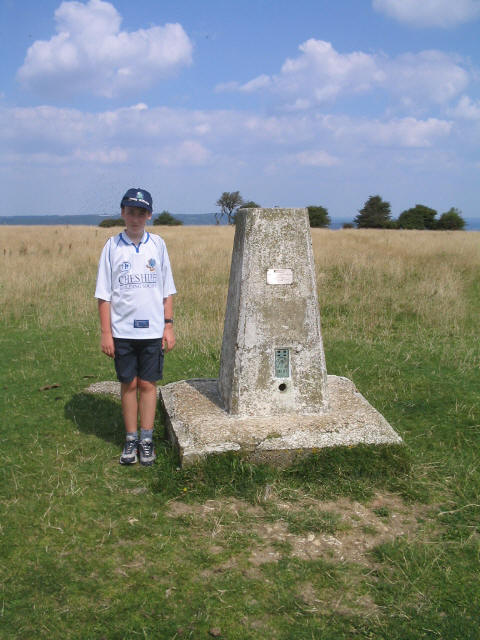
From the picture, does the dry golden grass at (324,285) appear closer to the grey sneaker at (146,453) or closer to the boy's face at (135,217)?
the grey sneaker at (146,453)

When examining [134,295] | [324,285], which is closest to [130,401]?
[134,295]

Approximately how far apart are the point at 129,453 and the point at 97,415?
3.77ft

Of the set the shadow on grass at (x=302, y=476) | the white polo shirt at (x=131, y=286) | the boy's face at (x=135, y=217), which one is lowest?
the shadow on grass at (x=302, y=476)

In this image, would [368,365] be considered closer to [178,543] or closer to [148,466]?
[148,466]

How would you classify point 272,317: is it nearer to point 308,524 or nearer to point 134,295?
point 134,295

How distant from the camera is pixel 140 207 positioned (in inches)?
156

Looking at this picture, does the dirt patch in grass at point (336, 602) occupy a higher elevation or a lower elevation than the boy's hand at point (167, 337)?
lower

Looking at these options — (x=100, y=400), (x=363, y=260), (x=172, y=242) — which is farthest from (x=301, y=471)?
(x=172, y=242)

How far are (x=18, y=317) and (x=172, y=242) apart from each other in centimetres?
1109

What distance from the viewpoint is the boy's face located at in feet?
→ 13.0

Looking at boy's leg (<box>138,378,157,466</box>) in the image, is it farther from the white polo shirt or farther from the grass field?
the white polo shirt

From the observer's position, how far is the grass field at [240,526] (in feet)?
9.12

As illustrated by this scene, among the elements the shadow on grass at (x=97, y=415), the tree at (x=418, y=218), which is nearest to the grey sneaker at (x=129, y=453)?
the shadow on grass at (x=97, y=415)

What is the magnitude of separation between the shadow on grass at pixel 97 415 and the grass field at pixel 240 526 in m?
0.02
